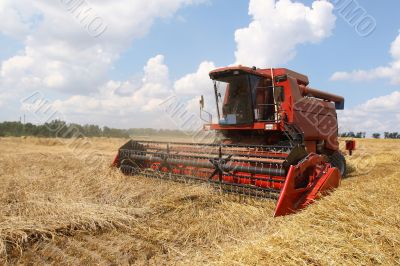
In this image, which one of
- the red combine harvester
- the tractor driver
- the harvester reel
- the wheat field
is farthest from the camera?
the tractor driver

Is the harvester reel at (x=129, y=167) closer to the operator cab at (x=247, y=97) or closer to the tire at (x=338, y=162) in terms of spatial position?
the operator cab at (x=247, y=97)

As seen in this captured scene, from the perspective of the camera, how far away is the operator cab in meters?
7.29

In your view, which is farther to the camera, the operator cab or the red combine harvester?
the operator cab

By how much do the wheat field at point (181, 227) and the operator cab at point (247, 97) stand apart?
267cm

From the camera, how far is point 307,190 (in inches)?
187

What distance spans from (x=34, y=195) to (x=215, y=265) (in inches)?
108

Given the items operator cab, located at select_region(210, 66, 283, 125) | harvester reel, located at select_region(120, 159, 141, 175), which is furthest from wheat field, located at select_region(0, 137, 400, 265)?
operator cab, located at select_region(210, 66, 283, 125)

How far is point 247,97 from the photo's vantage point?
290 inches

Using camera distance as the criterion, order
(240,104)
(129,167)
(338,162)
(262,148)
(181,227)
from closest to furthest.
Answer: (181,227)
(262,148)
(129,167)
(240,104)
(338,162)

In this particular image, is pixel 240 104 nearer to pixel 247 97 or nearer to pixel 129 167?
pixel 247 97

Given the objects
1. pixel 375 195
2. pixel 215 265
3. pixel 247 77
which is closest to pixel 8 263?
pixel 215 265

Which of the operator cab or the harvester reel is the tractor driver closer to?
the operator cab

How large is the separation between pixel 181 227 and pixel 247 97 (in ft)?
13.8

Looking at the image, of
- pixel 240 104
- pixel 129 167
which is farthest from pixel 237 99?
pixel 129 167
